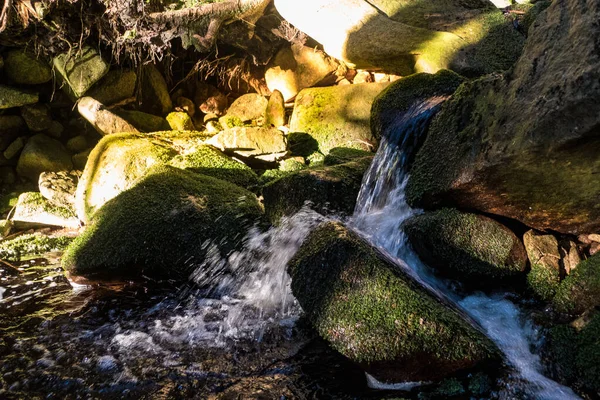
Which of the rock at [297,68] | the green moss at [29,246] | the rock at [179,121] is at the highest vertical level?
the rock at [297,68]

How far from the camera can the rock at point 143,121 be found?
8.70 meters

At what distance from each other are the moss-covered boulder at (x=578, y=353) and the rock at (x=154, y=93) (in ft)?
28.7

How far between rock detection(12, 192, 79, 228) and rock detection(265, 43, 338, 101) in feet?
17.4

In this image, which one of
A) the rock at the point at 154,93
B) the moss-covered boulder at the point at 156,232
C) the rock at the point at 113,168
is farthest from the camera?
the rock at the point at 154,93

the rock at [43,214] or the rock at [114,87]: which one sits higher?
the rock at [114,87]

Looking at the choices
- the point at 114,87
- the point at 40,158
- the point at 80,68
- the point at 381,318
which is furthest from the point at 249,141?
the point at 381,318

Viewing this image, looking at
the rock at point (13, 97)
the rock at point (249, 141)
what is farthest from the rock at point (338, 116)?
the rock at point (13, 97)

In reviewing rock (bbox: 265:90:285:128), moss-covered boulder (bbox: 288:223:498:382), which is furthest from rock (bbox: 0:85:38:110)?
moss-covered boulder (bbox: 288:223:498:382)

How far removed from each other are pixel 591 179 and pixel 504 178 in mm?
567

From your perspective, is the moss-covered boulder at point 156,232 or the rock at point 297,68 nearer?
the moss-covered boulder at point 156,232

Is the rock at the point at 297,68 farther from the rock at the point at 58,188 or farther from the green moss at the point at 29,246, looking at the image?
the green moss at the point at 29,246

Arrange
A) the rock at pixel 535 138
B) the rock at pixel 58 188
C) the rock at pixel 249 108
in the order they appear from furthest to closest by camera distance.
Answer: the rock at pixel 249 108
the rock at pixel 58 188
the rock at pixel 535 138

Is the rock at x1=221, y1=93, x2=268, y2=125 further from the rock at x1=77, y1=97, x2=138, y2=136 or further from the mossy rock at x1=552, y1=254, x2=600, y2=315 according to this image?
the mossy rock at x1=552, y1=254, x2=600, y2=315

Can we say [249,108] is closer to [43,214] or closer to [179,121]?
[179,121]
